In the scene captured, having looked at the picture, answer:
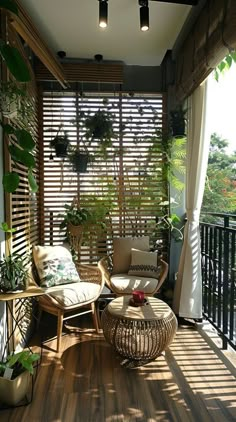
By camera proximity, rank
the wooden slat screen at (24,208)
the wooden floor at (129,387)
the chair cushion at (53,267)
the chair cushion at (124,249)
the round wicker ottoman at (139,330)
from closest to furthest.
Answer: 1. the wooden floor at (129,387)
2. the round wicker ottoman at (139,330)
3. the wooden slat screen at (24,208)
4. the chair cushion at (53,267)
5. the chair cushion at (124,249)

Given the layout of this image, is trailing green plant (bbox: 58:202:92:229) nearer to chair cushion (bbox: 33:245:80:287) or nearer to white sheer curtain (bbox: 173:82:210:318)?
chair cushion (bbox: 33:245:80:287)

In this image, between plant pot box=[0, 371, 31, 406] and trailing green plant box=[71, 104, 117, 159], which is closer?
plant pot box=[0, 371, 31, 406]

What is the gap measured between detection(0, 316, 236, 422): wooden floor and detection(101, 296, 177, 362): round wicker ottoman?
7.2 inches

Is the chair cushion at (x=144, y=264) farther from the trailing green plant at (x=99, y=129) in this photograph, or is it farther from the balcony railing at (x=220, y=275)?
the trailing green plant at (x=99, y=129)

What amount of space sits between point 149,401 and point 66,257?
5.28 ft

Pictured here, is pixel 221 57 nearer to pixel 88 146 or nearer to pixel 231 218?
pixel 231 218

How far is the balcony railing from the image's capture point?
8.61ft

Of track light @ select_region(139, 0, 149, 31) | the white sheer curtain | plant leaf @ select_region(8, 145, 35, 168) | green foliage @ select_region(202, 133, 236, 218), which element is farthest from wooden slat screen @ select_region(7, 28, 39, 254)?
green foliage @ select_region(202, 133, 236, 218)

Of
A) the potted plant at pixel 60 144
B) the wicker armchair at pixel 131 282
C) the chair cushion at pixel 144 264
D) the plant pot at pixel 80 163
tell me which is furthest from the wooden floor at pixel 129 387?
the potted plant at pixel 60 144

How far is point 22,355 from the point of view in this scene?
6.60ft

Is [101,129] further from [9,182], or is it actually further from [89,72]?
[9,182]

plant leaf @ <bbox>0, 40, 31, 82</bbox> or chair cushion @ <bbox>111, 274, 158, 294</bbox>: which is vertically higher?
plant leaf @ <bbox>0, 40, 31, 82</bbox>

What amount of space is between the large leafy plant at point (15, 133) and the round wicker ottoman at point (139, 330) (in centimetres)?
125

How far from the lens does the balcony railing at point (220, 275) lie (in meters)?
2.62
